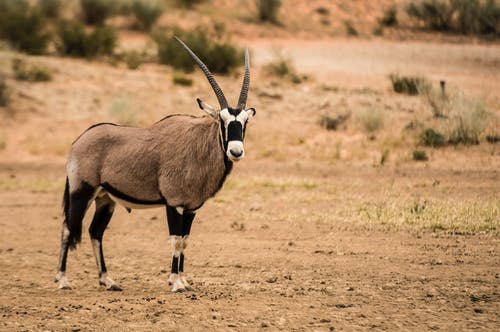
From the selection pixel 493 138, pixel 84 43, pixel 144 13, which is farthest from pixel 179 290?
pixel 144 13

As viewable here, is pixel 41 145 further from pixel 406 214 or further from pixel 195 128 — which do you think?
pixel 195 128

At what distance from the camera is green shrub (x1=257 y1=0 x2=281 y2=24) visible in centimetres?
4072

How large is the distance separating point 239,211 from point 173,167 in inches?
208

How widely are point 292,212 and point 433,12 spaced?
82.5 ft

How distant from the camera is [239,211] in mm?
13820

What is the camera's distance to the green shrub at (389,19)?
4125 centimetres

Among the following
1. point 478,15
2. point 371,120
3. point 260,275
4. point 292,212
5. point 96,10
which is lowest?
point 260,275

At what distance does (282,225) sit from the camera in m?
12.7

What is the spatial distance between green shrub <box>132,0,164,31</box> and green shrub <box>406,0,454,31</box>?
11589 millimetres

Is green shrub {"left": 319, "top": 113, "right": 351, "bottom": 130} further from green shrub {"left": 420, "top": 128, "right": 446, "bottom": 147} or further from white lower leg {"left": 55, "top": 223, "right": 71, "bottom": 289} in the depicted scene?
white lower leg {"left": 55, "top": 223, "right": 71, "bottom": 289}

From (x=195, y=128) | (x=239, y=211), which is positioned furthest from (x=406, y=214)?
(x=195, y=128)

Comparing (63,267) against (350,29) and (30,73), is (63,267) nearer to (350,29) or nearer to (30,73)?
(30,73)

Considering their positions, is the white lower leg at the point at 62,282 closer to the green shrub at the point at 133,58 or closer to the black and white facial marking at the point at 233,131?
the black and white facial marking at the point at 233,131

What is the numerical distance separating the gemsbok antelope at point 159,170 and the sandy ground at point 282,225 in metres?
0.69
